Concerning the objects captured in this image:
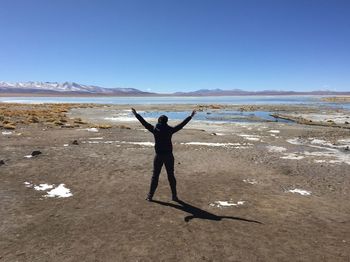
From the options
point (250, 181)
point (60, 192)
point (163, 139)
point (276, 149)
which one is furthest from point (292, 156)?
point (60, 192)

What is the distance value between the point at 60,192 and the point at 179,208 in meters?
3.93

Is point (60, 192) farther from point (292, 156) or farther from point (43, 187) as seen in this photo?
point (292, 156)

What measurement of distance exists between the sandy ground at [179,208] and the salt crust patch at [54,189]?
0.06 metres

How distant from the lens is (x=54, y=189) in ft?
39.7

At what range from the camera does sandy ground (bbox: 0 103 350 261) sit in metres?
7.45

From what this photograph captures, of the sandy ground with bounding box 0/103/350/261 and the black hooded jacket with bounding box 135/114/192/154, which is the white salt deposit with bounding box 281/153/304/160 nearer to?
the sandy ground with bounding box 0/103/350/261

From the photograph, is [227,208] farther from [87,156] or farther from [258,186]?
[87,156]

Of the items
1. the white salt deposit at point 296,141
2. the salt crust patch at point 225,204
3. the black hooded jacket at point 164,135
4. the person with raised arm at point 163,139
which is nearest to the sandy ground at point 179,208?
the salt crust patch at point 225,204

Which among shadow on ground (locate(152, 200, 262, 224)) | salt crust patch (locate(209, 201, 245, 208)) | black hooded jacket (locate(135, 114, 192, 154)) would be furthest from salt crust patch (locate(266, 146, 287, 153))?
black hooded jacket (locate(135, 114, 192, 154))

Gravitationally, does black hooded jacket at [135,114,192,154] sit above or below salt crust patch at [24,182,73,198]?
above

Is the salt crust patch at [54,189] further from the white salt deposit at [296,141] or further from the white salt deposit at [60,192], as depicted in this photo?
the white salt deposit at [296,141]

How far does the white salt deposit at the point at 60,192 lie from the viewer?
11.4 meters

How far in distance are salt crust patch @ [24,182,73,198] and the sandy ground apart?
62 mm

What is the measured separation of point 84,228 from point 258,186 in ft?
21.8
